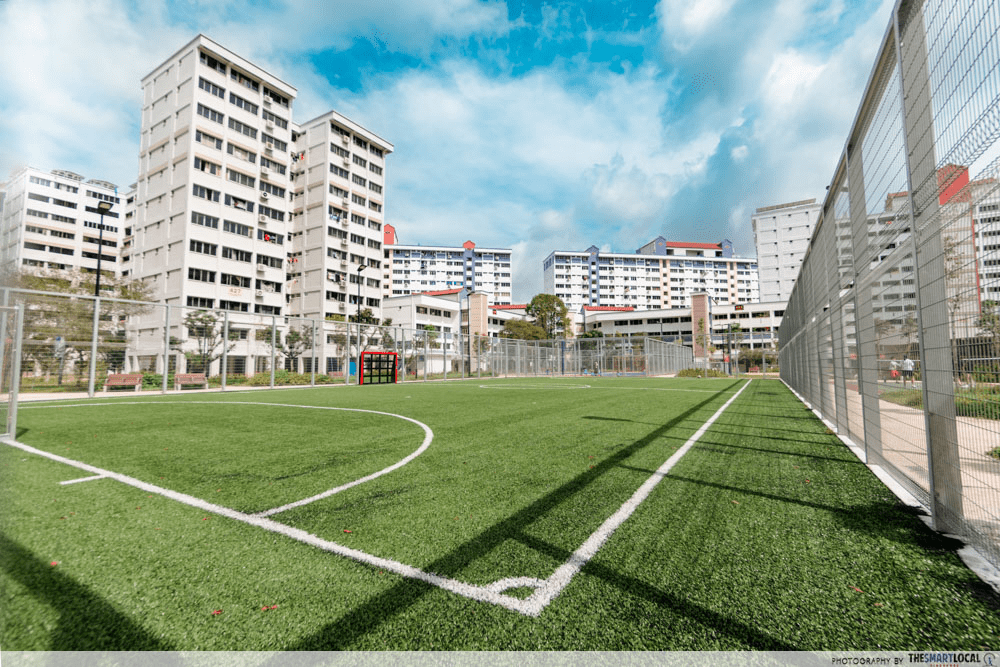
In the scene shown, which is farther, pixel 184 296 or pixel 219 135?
Result: pixel 219 135

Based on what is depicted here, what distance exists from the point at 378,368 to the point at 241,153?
33.4 meters

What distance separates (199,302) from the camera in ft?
124

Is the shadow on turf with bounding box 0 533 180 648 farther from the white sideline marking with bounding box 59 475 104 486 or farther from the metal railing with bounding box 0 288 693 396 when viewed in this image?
the metal railing with bounding box 0 288 693 396

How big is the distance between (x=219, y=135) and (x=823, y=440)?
50.1 metres

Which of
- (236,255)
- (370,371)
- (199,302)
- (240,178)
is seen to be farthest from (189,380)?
(240,178)

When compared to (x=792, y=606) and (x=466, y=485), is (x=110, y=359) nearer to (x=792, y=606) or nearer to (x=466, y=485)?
(x=466, y=485)

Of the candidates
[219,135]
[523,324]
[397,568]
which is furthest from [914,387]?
[523,324]

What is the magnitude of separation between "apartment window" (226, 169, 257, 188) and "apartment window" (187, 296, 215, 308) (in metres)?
12.0

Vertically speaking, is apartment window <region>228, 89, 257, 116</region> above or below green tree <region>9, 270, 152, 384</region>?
above

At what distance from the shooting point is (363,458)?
14.3 ft

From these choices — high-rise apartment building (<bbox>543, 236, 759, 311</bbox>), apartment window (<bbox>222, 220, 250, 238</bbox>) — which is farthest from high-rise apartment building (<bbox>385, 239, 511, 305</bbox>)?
apartment window (<bbox>222, 220, 250, 238</bbox>)

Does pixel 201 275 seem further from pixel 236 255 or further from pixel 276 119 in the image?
pixel 276 119

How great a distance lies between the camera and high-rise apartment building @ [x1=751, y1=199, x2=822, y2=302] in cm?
8700

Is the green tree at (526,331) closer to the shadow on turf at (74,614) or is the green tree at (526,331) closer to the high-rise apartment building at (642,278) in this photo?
the high-rise apartment building at (642,278)
